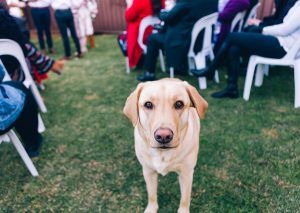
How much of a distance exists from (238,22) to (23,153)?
3.62 m

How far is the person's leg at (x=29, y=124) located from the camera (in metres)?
2.78

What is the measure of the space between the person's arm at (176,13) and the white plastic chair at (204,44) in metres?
0.25

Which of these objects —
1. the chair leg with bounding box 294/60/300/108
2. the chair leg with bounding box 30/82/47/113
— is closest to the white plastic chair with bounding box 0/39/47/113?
the chair leg with bounding box 30/82/47/113

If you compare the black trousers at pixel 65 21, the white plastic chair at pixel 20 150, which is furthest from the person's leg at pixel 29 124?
the black trousers at pixel 65 21

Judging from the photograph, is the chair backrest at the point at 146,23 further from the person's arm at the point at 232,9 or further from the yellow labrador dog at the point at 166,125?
the yellow labrador dog at the point at 166,125

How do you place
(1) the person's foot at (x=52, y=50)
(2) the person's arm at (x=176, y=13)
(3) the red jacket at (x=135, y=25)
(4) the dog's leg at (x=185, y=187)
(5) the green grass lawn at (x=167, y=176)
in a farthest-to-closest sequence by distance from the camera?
(1) the person's foot at (x=52, y=50) < (3) the red jacket at (x=135, y=25) < (2) the person's arm at (x=176, y=13) < (5) the green grass lawn at (x=167, y=176) < (4) the dog's leg at (x=185, y=187)

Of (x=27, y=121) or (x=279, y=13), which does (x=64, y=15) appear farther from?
(x=279, y=13)

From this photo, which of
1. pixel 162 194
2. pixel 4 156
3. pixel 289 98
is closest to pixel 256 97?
pixel 289 98

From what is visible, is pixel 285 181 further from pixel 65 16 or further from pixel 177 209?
pixel 65 16

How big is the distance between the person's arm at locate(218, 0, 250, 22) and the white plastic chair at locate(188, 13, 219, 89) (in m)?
0.16

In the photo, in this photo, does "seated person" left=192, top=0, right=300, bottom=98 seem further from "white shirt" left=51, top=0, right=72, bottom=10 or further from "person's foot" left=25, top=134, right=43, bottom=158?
"white shirt" left=51, top=0, right=72, bottom=10

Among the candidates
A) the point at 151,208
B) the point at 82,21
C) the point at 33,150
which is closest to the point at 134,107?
the point at 151,208

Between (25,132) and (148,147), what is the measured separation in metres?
1.59

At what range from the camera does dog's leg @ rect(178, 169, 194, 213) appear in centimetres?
210
